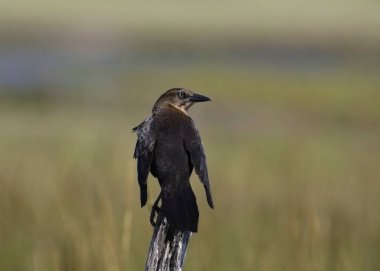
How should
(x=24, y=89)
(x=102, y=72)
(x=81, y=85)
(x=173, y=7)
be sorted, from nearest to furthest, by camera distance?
(x=24, y=89), (x=81, y=85), (x=102, y=72), (x=173, y=7)

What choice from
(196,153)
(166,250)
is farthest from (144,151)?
(166,250)

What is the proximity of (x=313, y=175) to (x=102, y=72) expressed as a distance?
23.8 m

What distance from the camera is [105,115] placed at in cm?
2095

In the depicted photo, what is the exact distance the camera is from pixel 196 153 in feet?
15.5

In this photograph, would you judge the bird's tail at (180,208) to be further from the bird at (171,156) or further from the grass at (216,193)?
the grass at (216,193)

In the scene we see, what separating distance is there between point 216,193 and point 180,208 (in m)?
5.39

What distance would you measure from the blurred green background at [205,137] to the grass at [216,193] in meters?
0.02

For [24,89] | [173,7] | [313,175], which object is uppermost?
[173,7]

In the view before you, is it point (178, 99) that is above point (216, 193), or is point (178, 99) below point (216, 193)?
below

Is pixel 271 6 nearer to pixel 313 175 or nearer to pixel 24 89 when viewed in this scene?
pixel 24 89

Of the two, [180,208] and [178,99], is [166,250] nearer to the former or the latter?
[180,208]

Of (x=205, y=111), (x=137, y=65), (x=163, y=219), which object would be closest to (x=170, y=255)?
(x=163, y=219)

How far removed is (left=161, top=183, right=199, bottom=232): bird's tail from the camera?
13.2 ft

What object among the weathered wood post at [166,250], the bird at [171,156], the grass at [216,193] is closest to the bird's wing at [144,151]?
the bird at [171,156]
